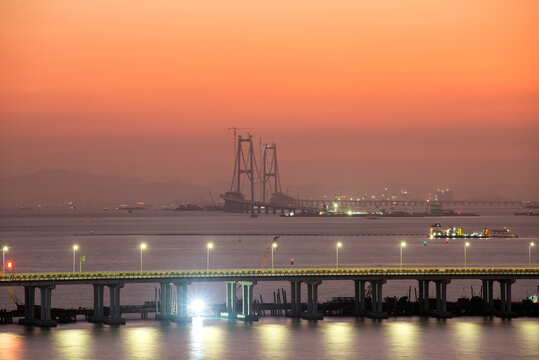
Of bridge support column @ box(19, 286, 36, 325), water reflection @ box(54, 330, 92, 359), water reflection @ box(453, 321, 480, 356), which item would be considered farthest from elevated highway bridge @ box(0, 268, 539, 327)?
water reflection @ box(453, 321, 480, 356)

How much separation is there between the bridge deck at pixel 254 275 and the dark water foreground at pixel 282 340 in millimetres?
5092

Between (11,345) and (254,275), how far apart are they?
28.8 meters

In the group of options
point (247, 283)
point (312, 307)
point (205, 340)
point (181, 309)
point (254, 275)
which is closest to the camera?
point (205, 340)

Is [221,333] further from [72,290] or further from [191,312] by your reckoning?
[72,290]

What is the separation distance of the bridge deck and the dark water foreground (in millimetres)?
5092

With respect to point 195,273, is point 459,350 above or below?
below

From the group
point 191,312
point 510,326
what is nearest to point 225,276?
point 191,312

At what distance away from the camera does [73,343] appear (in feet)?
348

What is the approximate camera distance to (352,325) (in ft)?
393

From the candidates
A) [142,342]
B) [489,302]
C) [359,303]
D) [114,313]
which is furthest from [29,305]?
[489,302]

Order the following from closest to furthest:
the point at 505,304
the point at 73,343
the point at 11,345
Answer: the point at 11,345 → the point at 73,343 → the point at 505,304

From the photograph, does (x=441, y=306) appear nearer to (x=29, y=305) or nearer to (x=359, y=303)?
(x=359, y=303)

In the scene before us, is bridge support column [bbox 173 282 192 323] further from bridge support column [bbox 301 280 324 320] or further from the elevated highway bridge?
bridge support column [bbox 301 280 324 320]

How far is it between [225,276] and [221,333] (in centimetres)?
804
